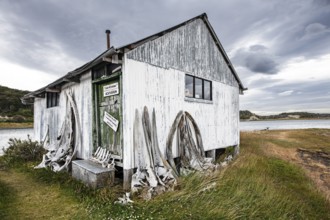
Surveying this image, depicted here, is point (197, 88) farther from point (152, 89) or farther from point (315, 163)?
point (315, 163)

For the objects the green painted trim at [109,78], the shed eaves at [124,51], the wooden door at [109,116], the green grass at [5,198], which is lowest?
the green grass at [5,198]

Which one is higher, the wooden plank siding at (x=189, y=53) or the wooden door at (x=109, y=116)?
the wooden plank siding at (x=189, y=53)

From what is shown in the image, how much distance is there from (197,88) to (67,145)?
216 inches

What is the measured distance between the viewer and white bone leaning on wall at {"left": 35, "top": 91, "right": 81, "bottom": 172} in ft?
24.4

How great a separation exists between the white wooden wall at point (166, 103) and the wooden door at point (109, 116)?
0.54 m

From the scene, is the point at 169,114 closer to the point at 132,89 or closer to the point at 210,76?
the point at 132,89

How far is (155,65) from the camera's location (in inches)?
258

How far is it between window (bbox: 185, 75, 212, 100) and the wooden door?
2.78 meters

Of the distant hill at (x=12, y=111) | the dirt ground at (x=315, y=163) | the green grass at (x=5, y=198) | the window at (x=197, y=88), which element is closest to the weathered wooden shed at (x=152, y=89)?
the window at (x=197, y=88)

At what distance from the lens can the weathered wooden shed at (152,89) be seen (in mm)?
5816

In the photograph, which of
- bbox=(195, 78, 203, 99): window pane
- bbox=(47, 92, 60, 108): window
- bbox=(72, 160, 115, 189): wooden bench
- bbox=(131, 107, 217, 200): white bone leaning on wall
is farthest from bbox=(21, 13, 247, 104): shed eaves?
bbox=(72, 160, 115, 189): wooden bench

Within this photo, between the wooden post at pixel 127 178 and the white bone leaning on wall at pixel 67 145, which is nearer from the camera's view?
the wooden post at pixel 127 178

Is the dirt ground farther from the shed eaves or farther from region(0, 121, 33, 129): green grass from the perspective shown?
region(0, 121, 33, 129): green grass

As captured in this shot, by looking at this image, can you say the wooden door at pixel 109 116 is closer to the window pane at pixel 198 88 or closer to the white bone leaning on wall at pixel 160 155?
the white bone leaning on wall at pixel 160 155
